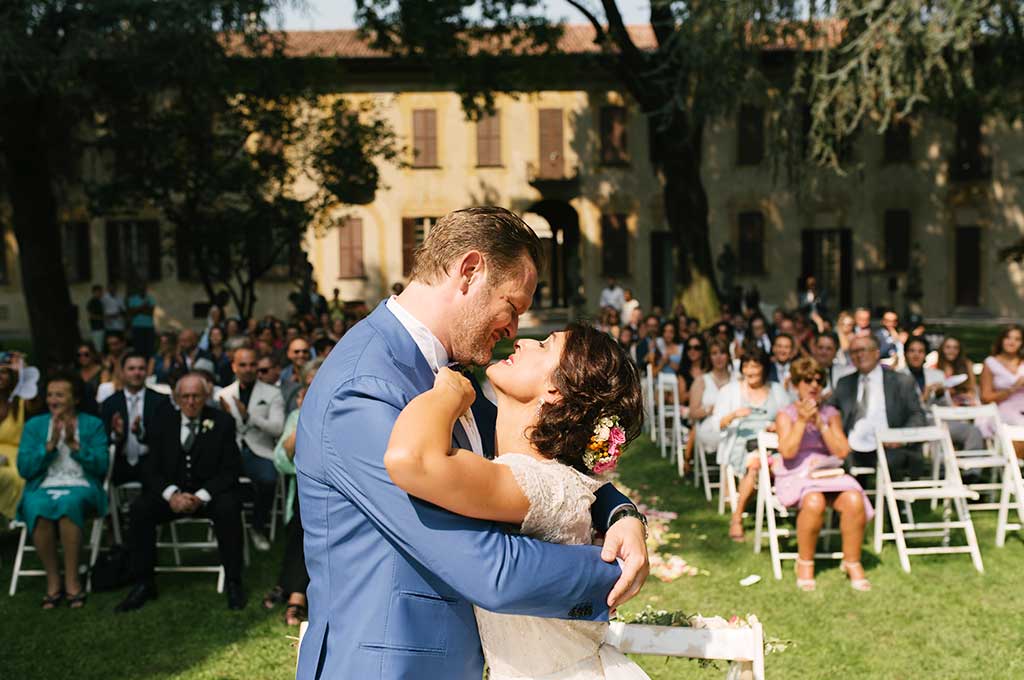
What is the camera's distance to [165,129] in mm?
18641

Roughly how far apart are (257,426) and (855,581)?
15.2 feet

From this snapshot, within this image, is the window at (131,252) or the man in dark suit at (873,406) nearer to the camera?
the man in dark suit at (873,406)

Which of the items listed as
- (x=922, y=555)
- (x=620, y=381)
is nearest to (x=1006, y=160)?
(x=922, y=555)

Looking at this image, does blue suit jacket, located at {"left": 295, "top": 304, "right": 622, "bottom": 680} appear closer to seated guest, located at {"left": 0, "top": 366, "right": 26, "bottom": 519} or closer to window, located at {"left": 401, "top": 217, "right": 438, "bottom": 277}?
seated guest, located at {"left": 0, "top": 366, "right": 26, "bottom": 519}

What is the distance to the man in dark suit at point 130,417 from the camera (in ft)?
Result: 25.7

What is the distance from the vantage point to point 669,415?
1153 centimetres

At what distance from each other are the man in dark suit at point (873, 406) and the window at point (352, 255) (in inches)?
984

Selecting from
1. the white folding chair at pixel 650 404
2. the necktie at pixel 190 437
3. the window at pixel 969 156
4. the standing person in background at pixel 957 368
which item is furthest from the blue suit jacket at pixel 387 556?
the window at pixel 969 156

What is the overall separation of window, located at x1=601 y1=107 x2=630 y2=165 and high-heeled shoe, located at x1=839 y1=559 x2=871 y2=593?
86.1 ft

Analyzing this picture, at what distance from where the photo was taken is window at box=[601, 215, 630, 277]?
105 feet

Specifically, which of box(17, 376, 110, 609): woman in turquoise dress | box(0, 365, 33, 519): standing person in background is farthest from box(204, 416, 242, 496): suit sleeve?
box(0, 365, 33, 519): standing person in background

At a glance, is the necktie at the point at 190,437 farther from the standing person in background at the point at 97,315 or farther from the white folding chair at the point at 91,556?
the standing person in background at the point at 97,315

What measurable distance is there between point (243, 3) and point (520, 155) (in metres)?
18.2

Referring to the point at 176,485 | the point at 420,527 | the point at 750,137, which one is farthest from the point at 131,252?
the point at 420,527
